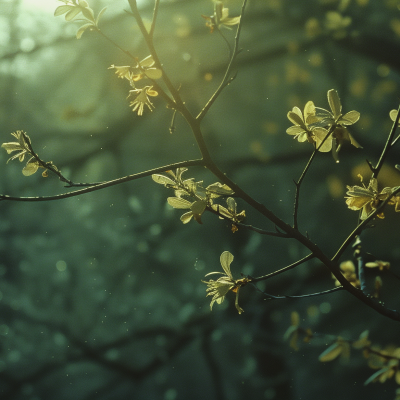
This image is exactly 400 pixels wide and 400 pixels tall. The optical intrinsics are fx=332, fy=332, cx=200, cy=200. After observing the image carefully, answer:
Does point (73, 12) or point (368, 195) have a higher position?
point (73, 12)

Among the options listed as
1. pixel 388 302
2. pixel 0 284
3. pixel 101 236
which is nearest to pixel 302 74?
pixel 388 302

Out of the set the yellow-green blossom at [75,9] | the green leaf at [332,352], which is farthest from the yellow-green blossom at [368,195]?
the yellow-green blossom at [75,9]

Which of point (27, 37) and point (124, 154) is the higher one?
point (27, 37)

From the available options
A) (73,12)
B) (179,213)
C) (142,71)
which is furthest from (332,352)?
(179,213)

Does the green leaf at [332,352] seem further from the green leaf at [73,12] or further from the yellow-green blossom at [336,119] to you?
the green leaf at [73,12]

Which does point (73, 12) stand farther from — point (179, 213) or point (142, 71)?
point (179, 213)

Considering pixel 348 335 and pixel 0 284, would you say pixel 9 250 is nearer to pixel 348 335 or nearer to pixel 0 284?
pixel 0 284

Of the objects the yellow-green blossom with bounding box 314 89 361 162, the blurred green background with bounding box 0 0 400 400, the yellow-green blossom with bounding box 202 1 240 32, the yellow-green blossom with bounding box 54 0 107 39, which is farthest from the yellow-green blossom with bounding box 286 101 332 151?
the blurred green background with bounding box 0 0 400 400

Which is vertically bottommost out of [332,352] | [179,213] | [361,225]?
[179,213]
